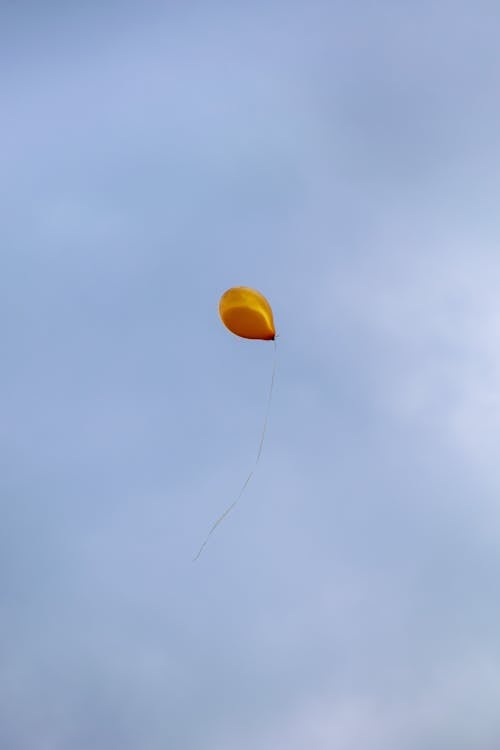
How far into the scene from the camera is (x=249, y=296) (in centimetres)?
1961

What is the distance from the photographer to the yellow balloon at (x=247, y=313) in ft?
64.2

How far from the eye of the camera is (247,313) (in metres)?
19.6

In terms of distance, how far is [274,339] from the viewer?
20312 mm

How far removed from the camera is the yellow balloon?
19.6 metres

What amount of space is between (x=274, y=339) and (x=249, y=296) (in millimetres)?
1213
